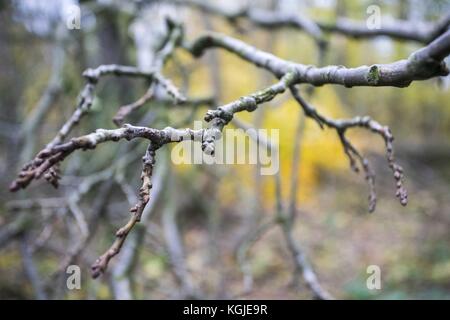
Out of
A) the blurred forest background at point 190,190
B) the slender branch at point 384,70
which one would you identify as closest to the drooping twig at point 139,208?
the slender branch at point 384,70

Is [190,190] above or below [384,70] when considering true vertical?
below

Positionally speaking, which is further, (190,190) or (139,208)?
(190,190)

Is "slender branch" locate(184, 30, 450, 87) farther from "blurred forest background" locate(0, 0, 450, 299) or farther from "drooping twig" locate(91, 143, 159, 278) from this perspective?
"blurred forest background" locate(0, 0, 450, 299)

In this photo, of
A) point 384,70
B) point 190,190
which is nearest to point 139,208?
point 384,70

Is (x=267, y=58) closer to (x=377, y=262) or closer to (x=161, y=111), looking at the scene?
(x=161, y=111)

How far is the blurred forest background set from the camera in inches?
107

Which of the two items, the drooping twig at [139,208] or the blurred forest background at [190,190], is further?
the blurred forest background at [190,190]

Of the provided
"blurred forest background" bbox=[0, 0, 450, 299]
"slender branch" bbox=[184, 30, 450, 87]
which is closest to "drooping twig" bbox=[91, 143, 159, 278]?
"slender branch" bbox=[184, 30, 450, 87]

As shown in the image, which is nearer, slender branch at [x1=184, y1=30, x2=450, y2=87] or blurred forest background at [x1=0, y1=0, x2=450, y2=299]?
slender branch at [x1=184, y1=30, x2=450, y2=87]

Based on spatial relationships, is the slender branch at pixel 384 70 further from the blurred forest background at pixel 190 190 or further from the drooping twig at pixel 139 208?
the blurred forest background at pixel 190 190

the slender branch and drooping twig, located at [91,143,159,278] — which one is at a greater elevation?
the slender branch

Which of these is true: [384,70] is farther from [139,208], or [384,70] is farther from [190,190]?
[190,190]

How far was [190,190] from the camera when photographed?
25.2ft

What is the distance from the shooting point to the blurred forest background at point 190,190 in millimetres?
2721
